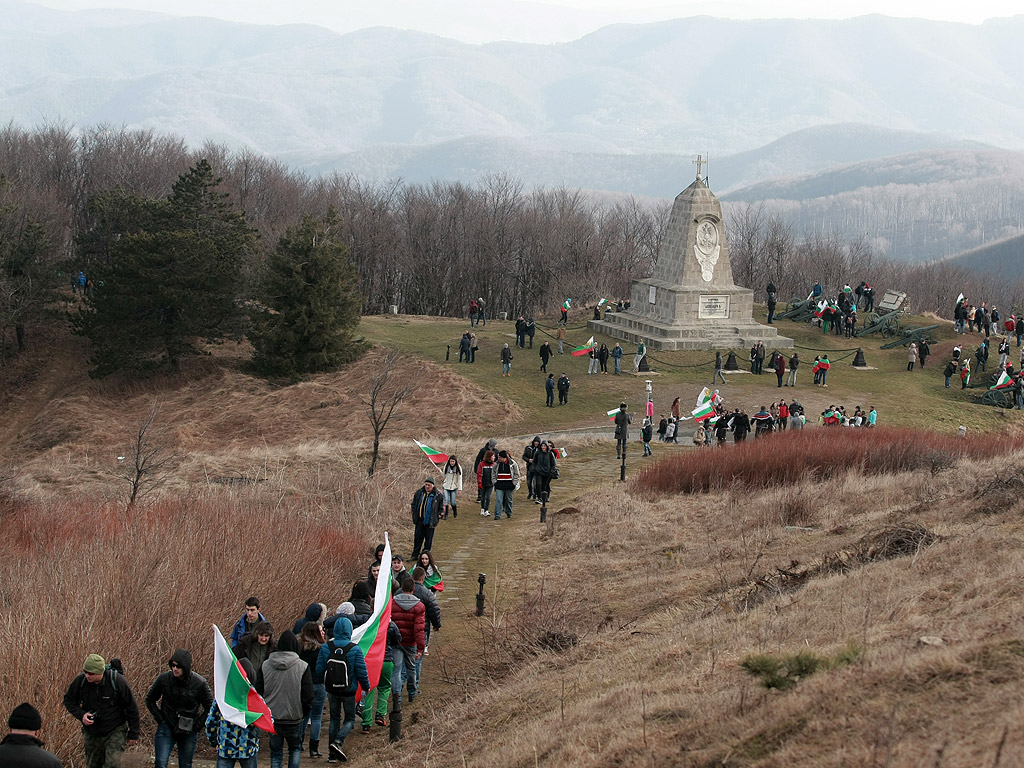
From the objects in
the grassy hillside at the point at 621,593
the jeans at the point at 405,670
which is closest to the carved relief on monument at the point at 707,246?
the grassy hillside at the point at 621,593

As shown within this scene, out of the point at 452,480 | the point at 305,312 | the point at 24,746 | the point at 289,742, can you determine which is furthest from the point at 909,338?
the point at 24,746

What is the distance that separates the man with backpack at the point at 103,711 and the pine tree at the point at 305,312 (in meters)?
36.3

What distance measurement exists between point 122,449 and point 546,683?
28.8m

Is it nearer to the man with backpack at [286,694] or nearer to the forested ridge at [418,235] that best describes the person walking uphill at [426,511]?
the man with backpack at [286,694]

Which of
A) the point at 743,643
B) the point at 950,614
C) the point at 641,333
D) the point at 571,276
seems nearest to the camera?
the point at 950,614

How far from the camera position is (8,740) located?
8.05m

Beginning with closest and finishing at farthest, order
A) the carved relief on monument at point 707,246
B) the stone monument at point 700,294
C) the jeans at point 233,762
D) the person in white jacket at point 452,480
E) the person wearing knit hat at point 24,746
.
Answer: the person wearing knit hat at point 24,746
the jeans at point 233,762
the person in white jacket at point 452,480
the stone monument at point 700,294
the carved relief on monument at point 707,246

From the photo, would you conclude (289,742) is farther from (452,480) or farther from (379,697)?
(452,480)

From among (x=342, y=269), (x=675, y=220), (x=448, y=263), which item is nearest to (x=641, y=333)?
(x=675, y=220)

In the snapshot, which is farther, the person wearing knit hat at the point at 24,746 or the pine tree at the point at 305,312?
the pine tree at the point at 305,312

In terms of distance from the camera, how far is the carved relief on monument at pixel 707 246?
44.6 m

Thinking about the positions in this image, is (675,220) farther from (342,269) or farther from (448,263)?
(448,263)

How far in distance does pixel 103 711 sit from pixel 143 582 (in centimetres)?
318

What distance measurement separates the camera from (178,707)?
953 centimetres
